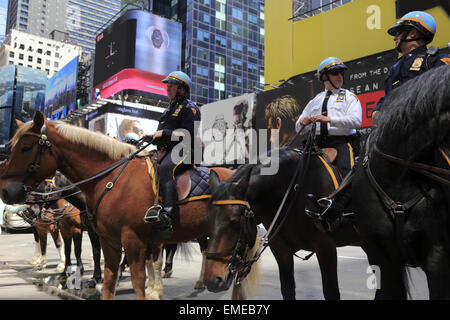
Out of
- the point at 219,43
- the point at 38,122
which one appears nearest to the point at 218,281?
the point at 38,122

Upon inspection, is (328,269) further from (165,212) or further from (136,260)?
(136,260)

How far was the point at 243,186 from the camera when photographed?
339 centimetres

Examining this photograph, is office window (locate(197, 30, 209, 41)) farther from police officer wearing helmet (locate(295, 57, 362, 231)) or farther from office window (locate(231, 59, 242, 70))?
police officer wearing helmet (locate(295, 57, 362, 231))

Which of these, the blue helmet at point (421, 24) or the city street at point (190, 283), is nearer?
the blue helmet at point (421, 24)

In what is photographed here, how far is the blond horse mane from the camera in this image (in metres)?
4.84

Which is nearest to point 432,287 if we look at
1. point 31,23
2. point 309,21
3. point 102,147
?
point 102,147

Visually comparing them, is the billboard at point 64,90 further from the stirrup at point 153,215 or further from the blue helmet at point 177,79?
the stirrup at point 153,215

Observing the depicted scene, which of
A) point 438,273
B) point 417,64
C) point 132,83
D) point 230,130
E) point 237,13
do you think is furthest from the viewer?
point 237,13

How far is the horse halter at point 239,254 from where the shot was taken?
10.2 ft

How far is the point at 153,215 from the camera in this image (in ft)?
14.9

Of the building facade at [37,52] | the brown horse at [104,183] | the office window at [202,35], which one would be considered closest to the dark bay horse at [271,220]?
the brown horse at [104,183]

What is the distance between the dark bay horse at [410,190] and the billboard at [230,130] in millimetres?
17969

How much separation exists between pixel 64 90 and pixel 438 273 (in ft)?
176
